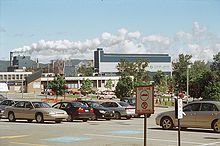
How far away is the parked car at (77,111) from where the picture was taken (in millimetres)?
28484

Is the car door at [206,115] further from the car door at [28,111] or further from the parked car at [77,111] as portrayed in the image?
the car door at [28,111]

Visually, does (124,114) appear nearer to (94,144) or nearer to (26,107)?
(26,107)

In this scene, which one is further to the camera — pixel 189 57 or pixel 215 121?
pixel 189 57

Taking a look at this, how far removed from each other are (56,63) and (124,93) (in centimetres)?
11707

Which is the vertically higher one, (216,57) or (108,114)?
(216,57)

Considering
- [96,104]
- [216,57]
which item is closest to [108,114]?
[96,104]

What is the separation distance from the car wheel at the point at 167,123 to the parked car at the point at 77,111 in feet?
25.4

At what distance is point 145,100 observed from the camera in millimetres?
11102

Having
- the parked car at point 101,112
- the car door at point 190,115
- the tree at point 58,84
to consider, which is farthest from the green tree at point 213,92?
the car door at point 190,115

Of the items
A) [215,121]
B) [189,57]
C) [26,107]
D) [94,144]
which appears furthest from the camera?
[189,57]

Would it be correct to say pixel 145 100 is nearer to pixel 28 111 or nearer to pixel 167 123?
pixel 167 123

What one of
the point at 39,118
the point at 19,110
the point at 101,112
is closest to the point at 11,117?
the point at 19,110

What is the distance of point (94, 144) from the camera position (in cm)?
1544

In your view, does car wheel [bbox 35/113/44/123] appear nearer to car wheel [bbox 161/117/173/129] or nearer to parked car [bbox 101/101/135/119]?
parked car [bbox 101/101/135/119]
